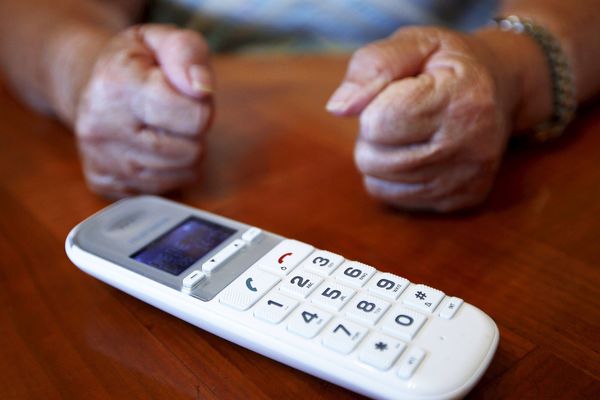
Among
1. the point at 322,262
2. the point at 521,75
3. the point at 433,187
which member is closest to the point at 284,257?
the point at 322,262

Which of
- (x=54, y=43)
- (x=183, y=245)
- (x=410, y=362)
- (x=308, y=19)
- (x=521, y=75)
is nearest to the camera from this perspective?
(x=410, y=362)

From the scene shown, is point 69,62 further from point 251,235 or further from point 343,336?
point 343,336

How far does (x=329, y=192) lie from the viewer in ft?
1.38

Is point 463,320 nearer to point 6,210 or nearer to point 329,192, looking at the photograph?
point 329,192

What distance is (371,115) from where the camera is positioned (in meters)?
0.35

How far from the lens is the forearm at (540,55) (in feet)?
1.44

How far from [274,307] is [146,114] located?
199 millimetres

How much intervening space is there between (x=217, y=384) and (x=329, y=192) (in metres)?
0.20

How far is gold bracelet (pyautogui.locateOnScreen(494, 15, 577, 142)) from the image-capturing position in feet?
1.55

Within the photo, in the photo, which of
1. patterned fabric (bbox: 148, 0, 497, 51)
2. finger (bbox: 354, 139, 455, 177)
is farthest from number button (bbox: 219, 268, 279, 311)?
patterned fabric (bbox: 148, 0, 497, 51)

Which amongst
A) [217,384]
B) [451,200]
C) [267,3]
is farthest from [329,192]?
[267,3]

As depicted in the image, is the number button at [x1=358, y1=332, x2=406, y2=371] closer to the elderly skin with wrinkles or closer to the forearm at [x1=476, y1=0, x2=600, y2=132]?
the elderly skin with wrinkles

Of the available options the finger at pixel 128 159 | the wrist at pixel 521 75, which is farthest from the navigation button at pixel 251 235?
the wrist at pixel 521 75

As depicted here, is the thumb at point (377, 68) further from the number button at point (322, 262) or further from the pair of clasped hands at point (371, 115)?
the number button at point (322, 262)
